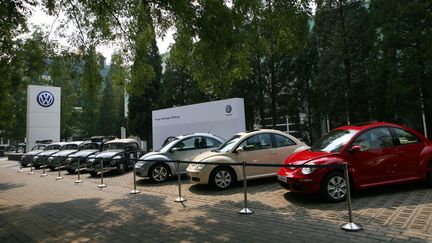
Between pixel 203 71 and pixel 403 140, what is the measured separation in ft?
17.1

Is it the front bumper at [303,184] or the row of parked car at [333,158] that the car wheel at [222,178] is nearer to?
the row of parked car at [333,158]

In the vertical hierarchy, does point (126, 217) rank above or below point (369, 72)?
below

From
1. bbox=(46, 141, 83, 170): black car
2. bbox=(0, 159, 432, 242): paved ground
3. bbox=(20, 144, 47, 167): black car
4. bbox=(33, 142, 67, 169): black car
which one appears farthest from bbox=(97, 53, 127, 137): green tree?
bbox=(0, 159, 432, 242): paved ground

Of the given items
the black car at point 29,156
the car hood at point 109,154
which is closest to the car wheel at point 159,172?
the car hood at point 109,154

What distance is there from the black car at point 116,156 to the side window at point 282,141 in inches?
260

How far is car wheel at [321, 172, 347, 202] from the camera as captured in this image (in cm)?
776

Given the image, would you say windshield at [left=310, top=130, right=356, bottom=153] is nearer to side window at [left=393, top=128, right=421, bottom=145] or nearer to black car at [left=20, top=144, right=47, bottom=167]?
side window at [left=393, top=128, right=421, bottom=145]

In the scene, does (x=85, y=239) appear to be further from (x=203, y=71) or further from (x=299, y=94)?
(x=299, y=94)

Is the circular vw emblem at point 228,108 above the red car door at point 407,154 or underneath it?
above

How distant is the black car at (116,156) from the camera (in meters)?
15.7

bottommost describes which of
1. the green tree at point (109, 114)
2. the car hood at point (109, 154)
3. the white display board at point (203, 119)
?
the car hood at point (109, 154)

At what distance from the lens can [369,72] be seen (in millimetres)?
26172

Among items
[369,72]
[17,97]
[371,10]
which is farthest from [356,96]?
[17,97]

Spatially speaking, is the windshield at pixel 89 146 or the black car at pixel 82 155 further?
the windshield at pixel 89 146
